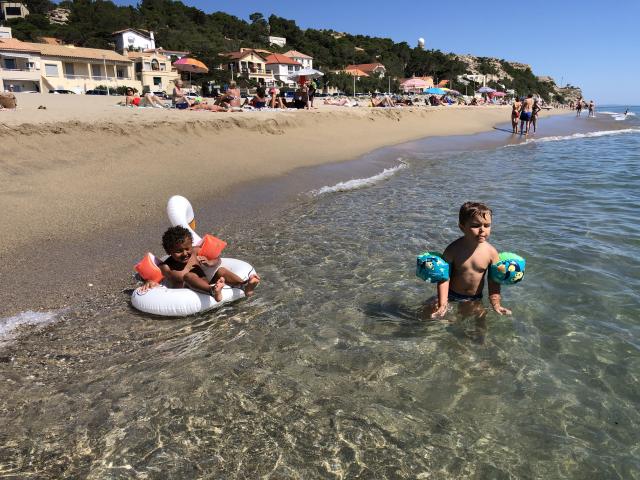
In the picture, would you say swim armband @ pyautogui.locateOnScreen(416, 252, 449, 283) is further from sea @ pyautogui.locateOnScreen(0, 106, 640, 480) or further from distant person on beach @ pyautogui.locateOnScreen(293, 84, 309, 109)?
distant person on beach @ pyautogui.locateOnScreen(293, 84, 309, 109)

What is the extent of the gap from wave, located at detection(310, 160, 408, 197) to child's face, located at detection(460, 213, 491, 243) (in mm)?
5355

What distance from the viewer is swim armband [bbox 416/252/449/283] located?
11.9 ft

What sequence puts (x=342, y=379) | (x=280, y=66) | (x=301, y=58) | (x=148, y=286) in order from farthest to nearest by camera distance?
(x=301, y=58), (x=280, y=66), (x=148, y=286), (x=342, y=379)

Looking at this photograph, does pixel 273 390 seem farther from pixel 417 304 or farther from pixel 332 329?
pixel 417 304

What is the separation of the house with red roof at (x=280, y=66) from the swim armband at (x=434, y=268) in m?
75.9

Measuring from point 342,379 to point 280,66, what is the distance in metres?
81.1

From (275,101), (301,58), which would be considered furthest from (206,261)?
(301,58)

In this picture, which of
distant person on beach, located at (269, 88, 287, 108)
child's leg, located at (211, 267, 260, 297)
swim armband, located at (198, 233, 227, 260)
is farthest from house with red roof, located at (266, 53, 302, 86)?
child's leg, located at (211, 267, 260, 297)

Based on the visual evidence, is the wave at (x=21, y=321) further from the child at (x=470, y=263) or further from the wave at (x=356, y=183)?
the wave at (x=356, y=183)

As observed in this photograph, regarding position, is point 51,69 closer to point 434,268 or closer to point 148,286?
point 148,286

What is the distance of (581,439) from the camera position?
2.73 meters

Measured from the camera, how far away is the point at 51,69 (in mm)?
47750

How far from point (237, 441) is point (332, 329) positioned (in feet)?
4.82

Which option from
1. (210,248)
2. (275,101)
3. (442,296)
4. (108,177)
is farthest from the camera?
(275,101)
